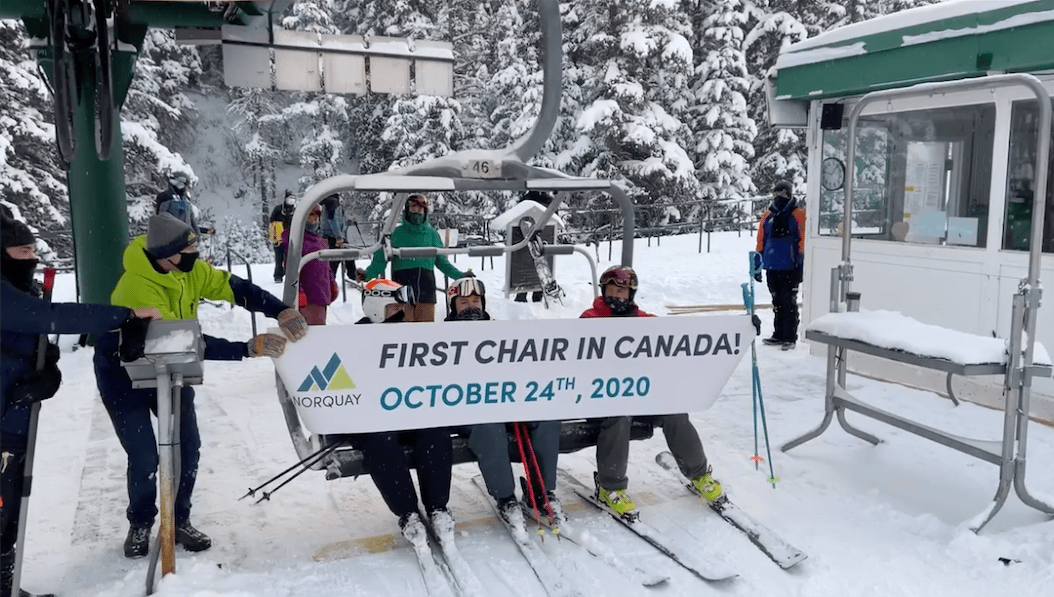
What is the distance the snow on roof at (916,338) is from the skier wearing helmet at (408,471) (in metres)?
2.46

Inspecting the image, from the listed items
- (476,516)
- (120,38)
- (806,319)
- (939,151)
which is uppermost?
(120,38)

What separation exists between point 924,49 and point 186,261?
5.58 metres

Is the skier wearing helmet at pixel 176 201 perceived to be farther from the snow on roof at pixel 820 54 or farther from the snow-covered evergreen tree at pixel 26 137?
the snow-covered evergreen tree at pixel 26 137

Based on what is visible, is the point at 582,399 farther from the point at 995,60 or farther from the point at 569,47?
the point at 569,47

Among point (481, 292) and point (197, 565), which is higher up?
point (481, 292)

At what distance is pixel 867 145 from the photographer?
7.16m

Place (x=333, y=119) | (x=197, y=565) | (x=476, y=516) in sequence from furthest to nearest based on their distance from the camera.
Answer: (x=333, y=119), (x=476, y=516), (x=197, y=565)

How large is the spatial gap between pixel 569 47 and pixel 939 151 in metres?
16.9

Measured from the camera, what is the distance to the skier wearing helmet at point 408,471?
3.90 metres

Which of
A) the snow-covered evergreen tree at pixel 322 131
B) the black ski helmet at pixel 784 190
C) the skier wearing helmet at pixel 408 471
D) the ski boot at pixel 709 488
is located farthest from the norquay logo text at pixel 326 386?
the snow-covered evergreen tree at pixel 322 131

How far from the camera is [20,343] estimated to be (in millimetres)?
3254

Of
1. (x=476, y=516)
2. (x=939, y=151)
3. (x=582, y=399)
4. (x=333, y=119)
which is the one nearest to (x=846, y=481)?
(x=582, y=399)

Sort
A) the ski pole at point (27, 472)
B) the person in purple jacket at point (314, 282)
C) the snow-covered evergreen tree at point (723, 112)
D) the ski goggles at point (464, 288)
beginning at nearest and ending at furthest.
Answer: the ski pole at point (27, 472), the ski goggles at point (464, 288), the person in purple jacket at point (314, 282), the snow-covered evergreen tree at point (723, 112)

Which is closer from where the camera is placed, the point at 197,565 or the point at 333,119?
the point at 197,565
